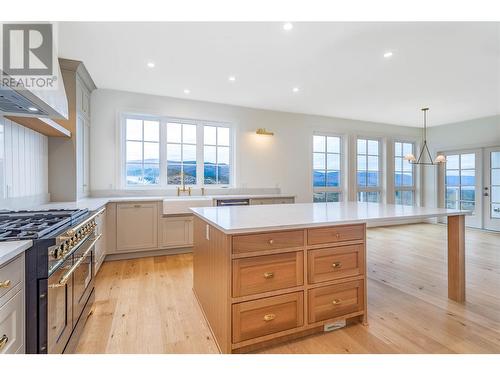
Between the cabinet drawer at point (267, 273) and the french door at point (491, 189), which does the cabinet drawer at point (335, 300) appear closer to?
the cabinet drawer at point (267, 273)

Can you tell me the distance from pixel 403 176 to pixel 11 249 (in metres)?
7.68

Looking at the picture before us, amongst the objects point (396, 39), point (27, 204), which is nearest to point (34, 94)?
point (27, 204)

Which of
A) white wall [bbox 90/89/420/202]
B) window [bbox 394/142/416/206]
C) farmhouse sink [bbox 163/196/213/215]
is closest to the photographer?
farmhouse sink [bbox 163/196/213/215]

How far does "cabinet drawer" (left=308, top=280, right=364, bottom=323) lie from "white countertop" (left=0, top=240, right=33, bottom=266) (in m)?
1.65

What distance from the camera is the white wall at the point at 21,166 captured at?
2.20 m

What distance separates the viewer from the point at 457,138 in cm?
624

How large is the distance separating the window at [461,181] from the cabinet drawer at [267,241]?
652 cm

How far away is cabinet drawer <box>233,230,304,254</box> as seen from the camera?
→ 159cm

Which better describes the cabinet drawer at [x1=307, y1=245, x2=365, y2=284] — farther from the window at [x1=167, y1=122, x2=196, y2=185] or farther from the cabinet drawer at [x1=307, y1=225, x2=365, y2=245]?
the window at [x1=167, y1=122, x2=196, y2=185]

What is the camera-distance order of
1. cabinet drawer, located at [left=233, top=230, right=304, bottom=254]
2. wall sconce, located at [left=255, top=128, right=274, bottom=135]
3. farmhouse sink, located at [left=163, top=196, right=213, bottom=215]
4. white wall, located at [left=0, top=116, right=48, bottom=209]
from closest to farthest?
1. cabinet drawer, located at [left=233, top=230, right=304, bottom=254]
2. white wall, located at [left=0, top=116, right=48, bottom=209]
3. farmhouse sink, located at [left=163, top=196, right=213, bottom=215]
4. wall sconce, located at [left=255, top=128, right=274, bottom=135]

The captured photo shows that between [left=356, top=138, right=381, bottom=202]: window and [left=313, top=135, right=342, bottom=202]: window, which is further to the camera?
[left=356, top=138, right=381, bottom=202]: window

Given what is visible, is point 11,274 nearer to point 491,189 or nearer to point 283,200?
point 283,200

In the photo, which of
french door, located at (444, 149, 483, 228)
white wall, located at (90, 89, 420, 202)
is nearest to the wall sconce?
white wall, located at (90, 89, 420, 202)
